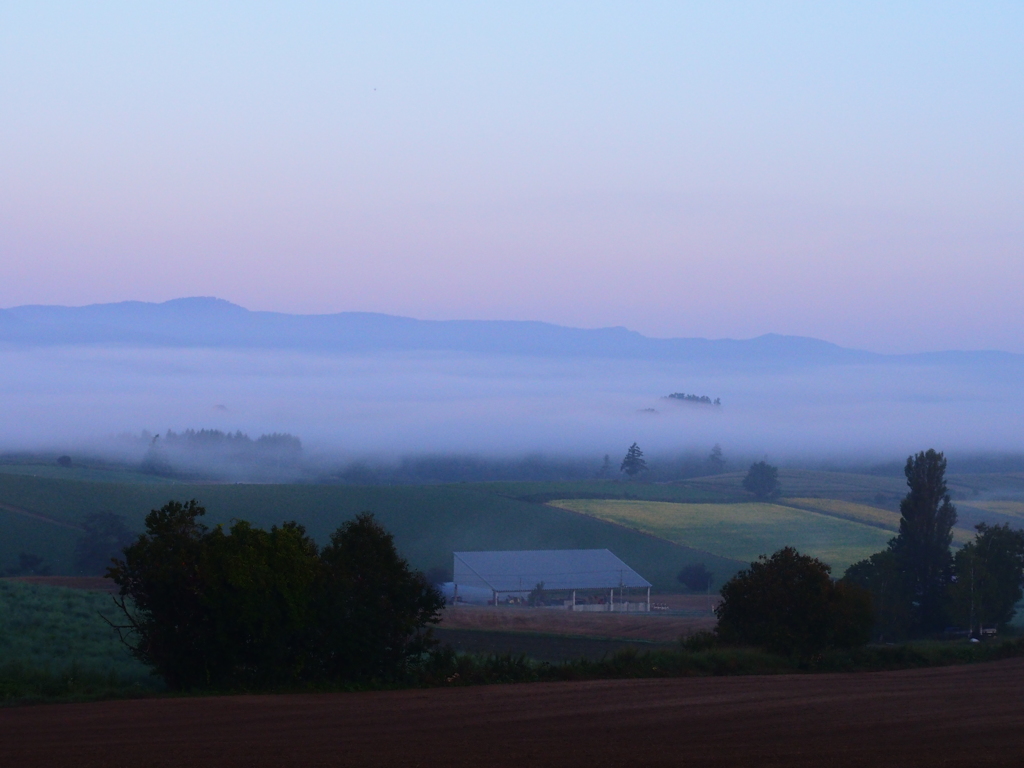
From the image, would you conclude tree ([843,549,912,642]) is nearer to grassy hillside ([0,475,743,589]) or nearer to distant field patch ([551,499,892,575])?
distant field patch ([551,499,892,575])

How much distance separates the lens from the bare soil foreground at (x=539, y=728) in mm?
14898

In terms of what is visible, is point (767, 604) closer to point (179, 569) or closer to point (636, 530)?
point (179, 569)

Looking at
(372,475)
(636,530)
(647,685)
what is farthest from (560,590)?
(372,475)

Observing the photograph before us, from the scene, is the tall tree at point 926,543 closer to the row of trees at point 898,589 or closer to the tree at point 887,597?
the row of trees at point 898,589

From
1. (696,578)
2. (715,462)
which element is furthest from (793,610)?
(715,462)

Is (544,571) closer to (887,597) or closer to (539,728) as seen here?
(887,597)

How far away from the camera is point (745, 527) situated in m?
89.3

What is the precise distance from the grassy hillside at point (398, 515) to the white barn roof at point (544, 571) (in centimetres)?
498

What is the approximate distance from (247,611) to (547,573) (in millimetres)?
47762

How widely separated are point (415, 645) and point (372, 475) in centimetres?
13931

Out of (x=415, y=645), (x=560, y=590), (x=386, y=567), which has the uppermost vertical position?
(x=386, y=567)

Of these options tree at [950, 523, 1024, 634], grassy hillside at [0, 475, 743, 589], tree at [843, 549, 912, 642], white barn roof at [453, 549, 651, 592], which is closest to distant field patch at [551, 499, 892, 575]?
grassy hillside at [0, 475, 743, 589]

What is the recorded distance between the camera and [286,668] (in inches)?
806

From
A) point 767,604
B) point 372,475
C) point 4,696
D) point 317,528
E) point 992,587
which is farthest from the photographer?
point 372,475
